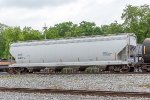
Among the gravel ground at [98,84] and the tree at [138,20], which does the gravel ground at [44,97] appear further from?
the tree at [138,20]

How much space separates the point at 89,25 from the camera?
326 ft

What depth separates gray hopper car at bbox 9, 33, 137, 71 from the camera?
98.3ft

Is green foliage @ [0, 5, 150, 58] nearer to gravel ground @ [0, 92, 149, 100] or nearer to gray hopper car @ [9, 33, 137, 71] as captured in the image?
gray hopper car @ [9, 33, 137, 71]

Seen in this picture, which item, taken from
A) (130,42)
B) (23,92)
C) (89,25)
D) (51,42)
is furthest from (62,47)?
(89,25)

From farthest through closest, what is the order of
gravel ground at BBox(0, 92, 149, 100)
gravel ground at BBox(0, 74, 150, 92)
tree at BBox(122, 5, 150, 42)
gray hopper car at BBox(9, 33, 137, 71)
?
tree at BBox(122, 5, 150, 42) < gray hopper car at BBox(9, 33, 137, 71) < gravel ground at BBox(0, 74, 150, 92) < gravel ground at BBox(0, 92, 149, 100)

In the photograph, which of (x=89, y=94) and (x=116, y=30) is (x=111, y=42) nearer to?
(x=89, y=94)

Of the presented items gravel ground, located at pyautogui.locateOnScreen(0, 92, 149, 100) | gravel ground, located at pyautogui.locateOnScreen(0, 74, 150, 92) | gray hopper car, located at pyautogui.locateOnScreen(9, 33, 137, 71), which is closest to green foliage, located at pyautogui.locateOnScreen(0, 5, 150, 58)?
gray hopper car, located at pyautogui.locateOnScreen(9, 33, 137, 71)

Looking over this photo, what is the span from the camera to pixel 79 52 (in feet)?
105

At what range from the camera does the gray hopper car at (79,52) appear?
29969mm

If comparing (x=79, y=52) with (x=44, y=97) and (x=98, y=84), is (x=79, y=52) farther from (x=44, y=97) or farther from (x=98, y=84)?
(x=44, y=97)

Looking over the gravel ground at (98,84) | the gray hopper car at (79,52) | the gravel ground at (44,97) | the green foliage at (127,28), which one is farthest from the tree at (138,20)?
the gravel ground at (44,97)

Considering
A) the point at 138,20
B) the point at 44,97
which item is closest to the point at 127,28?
the point at 138,20

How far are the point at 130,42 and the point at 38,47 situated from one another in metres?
9.16

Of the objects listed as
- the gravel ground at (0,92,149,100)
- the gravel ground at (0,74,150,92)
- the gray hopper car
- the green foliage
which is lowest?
the gravel ground at (0,74,150,92)
